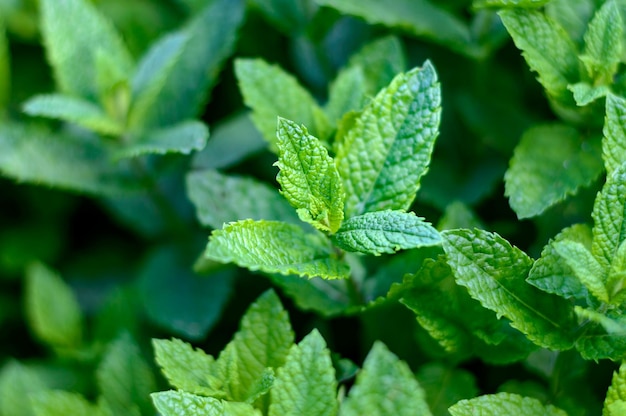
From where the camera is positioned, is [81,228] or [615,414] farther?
[81,228]

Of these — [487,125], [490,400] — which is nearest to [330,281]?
[490,400]

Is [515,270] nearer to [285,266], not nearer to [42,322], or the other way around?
[285,266]

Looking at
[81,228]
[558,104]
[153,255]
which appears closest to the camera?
[558,104]

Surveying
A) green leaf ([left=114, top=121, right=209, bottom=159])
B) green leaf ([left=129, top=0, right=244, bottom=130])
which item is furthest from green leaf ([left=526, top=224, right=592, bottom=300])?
green leaf ([left=129, top=0, right=244, bottom=130])

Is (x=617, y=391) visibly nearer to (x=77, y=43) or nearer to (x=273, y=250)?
(x=273, y=250)

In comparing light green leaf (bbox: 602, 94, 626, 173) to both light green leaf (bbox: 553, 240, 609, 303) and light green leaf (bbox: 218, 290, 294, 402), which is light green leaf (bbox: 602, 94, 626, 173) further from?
light green leaf (bbox: 218, 290, 294, 402)

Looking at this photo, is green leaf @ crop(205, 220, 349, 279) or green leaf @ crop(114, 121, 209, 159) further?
green leaf @ crop(114, 121, 209, 159)

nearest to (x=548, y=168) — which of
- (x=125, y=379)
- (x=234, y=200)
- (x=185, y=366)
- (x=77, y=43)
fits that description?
(x=234, y=200)
